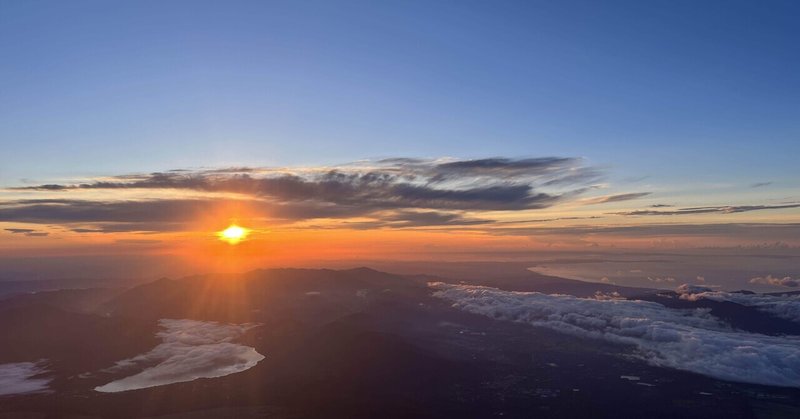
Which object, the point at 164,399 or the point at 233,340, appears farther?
the point at 233,340

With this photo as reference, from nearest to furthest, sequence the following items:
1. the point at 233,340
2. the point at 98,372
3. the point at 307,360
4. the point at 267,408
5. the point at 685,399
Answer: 1. the point at 267,408
2. the point at 685,399
3. the point at 98,372
4. the point at 307,360
5. the point at 233,340

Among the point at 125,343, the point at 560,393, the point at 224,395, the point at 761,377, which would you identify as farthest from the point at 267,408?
the point at 761,377

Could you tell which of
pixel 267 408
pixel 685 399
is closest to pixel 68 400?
pixel 267 408

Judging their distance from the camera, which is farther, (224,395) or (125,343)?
(125,343)

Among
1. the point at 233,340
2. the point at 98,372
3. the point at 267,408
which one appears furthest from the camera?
the point at 233,340

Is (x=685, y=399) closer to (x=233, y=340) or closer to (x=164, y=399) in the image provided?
(x=164, y=399)

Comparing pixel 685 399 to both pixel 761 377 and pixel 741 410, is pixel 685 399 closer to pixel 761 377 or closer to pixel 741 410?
pixel 741 410

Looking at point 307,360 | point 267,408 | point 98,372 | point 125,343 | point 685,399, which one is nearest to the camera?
point 267,408

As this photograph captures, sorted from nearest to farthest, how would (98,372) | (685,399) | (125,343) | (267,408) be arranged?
1. (267,408)
2. (685,399)
3. (98,372)
4. (125,343)
